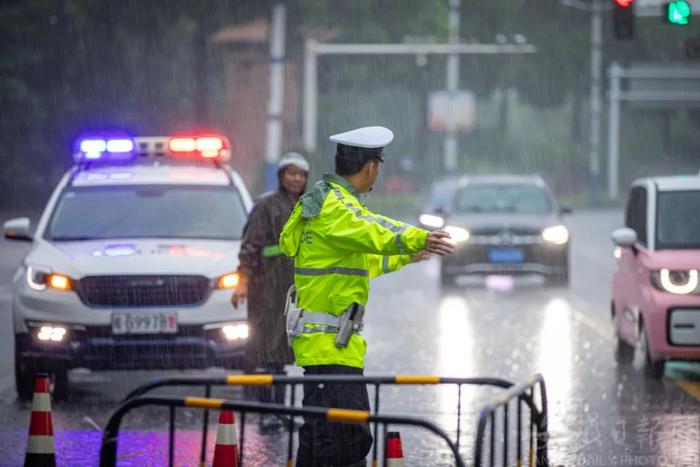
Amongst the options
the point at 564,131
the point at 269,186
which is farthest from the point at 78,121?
the point at 564,131

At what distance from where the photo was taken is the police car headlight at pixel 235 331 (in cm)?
1153

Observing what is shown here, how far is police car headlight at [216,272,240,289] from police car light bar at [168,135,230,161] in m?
1.42

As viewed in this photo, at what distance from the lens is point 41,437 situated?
8.09m

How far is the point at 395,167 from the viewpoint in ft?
263

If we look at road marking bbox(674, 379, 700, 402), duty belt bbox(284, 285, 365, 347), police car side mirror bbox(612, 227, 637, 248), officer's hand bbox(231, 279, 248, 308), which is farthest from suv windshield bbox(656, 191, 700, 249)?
duty belt bbox(284, 285, 365, 347)

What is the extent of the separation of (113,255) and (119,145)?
1.41m

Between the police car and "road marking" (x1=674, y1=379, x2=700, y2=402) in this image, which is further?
"road marking" (x1=674, y1=379, x2=700, y2=402)

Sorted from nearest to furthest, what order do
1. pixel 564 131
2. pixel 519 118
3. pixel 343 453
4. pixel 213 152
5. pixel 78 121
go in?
1. pixel 343 453
2. pixel 213 152
3. pixel 78 121
4. pixel 564 131
5. pixel 519 118

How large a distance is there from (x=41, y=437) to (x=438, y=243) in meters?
2.78

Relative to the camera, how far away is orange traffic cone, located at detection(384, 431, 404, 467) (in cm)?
598

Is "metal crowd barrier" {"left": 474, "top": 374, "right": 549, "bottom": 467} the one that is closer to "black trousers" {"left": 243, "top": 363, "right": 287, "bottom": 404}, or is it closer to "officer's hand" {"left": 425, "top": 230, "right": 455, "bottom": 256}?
"officer's hand" {"left": 425, "top": 230, "right": 455, "bottom": 256}

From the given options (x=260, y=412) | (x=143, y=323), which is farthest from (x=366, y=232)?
(x=143, y=323)

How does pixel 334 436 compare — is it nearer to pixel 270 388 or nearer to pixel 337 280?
pixel 337 280

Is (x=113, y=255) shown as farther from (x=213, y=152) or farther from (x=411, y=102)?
(x=411, y=102)
